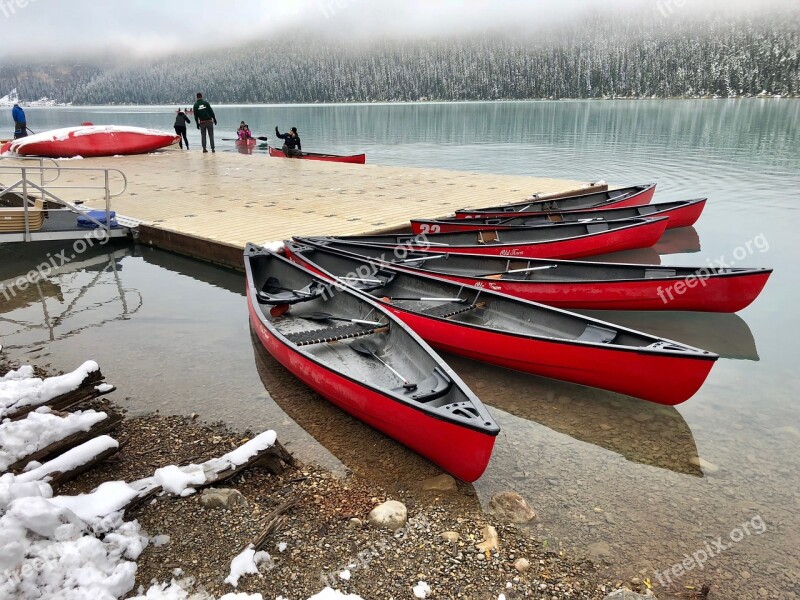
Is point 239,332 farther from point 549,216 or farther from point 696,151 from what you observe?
point 696,151

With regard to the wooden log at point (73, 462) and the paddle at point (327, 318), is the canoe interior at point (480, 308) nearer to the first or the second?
the paddle at point (327, 318)

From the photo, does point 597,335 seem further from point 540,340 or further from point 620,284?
point 620,284

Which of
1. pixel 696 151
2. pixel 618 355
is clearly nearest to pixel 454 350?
pixel 618 355

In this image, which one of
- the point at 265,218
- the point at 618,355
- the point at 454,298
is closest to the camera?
the point at 618,355

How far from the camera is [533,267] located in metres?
9.60

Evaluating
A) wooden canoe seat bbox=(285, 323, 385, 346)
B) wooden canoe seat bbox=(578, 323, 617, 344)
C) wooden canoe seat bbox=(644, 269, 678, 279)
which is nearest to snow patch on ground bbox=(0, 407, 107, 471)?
wooden canoe seat bbox=(285, 323, 385, 346)

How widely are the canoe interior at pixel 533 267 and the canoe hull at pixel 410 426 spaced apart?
3688 mm

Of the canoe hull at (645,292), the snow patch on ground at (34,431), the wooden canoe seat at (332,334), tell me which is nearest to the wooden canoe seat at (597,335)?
the canoe hull at (645,292)

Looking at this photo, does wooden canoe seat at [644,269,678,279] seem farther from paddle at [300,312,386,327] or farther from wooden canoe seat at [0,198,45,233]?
wooden canoe seat at [0,198,45,233]

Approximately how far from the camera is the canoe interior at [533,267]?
8.63 meters

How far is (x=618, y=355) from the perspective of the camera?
5.98 metres

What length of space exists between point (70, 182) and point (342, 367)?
1826cm

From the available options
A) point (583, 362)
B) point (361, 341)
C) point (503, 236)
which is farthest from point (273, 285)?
point (503, 236)

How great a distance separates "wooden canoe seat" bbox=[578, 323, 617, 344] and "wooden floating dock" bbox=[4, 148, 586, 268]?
6516 millimetres
